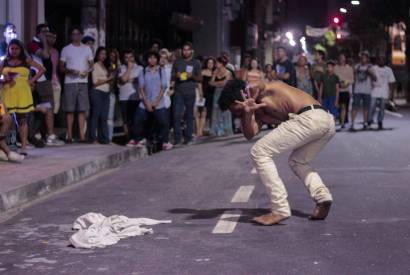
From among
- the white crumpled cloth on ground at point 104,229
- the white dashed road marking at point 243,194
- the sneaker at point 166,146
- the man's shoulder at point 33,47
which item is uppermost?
the man's shoulder at point 33,47

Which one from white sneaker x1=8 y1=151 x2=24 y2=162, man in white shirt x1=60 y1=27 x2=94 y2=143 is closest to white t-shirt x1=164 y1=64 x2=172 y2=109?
man in white shirt x1=60 y1=27 x2=94 y2=143

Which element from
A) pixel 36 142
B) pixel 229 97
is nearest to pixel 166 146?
pixel 36 142

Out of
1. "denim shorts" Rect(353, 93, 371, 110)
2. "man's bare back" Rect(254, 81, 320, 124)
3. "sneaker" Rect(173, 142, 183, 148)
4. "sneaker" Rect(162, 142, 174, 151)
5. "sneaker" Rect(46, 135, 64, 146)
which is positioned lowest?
"sneaker" Rect(173, 142, 183, 148)

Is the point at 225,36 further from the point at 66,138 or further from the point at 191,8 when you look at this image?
the point at 66,138

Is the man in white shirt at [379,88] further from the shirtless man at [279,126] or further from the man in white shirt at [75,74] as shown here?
the shirtless man at [279,126]

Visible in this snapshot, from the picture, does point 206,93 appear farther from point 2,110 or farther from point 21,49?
point 2,110

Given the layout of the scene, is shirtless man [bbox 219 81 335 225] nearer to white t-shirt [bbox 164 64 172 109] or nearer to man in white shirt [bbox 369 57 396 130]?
white t-shirt [bbox 164 64 172 109]

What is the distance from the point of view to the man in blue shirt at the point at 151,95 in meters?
15.7

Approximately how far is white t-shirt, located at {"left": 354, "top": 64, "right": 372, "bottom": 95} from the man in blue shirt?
6.21 m

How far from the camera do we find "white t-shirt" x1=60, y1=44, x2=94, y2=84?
15195 mm

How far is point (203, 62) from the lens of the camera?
64.7 feet

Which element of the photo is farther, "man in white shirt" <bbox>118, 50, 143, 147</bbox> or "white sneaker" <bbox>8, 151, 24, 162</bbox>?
"man in white shirt" <bbox>118, 50, 143, 147</bbox>

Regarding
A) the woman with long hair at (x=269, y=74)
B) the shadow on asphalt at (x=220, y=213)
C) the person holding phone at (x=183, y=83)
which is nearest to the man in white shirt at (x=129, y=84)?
the person holding phone at (x=183, y=83)

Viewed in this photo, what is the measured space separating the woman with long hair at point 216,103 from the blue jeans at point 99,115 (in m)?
3.77
